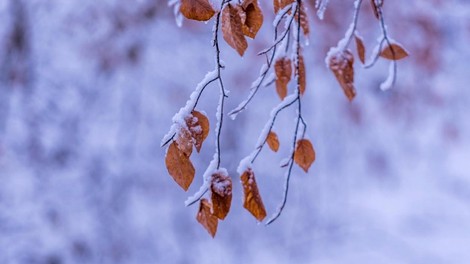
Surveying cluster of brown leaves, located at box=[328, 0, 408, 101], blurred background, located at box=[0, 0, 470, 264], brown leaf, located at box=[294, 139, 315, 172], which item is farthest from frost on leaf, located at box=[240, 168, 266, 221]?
blurred background, located at box=[0, 0, 470, 264]

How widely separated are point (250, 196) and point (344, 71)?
14.5 inches

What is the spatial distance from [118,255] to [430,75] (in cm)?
268

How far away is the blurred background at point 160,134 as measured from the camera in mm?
3688

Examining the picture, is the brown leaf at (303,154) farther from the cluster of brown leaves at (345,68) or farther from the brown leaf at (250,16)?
the brown leaf at (250,16)

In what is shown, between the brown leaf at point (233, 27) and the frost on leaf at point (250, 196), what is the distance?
240mm

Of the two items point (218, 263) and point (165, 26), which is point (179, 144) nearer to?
point (165, 26)

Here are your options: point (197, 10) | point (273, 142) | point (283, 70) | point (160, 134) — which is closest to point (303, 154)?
point (273, 142)

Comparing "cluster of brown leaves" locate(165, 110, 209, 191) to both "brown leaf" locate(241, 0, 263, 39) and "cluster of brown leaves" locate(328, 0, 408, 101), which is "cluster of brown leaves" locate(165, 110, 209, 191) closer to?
"brown leaf" locate(241, 0, 263, 39)

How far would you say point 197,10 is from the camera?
1010 millimetres

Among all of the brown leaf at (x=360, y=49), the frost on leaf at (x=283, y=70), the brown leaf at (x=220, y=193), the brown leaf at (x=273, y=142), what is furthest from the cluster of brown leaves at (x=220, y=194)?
the brown leaf at (x=360, y=49)

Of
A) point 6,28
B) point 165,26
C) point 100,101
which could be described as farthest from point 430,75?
point 6,28

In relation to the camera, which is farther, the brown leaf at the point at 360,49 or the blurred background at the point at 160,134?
the blurred background at the point at 160,134

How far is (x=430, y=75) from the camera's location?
16.0ft

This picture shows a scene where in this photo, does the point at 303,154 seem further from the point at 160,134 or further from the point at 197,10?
the point at 160,134
